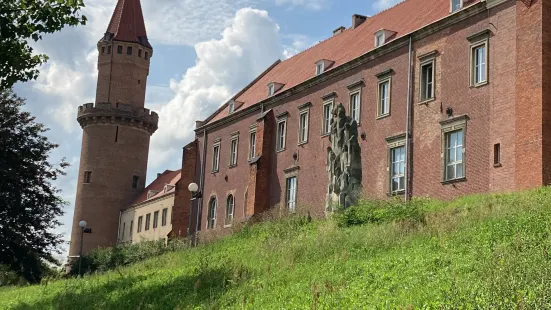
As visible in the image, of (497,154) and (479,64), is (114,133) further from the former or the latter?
(497,154)

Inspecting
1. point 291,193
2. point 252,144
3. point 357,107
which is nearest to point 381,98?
point 357,107

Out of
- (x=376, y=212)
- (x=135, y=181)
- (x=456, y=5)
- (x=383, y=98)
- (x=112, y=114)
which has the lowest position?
(x=376, y=212)

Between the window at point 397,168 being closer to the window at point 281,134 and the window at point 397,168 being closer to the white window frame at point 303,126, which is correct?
the white window frame at point 303,126

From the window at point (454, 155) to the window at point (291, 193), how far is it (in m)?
10.8

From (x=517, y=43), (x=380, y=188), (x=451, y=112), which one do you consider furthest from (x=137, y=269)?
(x=517, y=43)

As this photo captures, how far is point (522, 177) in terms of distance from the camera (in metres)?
23.7

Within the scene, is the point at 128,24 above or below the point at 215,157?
above

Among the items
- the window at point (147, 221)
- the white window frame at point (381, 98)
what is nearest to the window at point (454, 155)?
the white window frame at point (381, 98)

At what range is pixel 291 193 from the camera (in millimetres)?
37531

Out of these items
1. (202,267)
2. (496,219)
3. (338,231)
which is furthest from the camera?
(338,231)

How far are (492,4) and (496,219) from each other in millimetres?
11433

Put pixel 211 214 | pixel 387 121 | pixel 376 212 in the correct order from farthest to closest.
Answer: pixel 211 214, pixel 387 121, pixel 376 212

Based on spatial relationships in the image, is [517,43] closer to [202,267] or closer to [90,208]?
[202,267]

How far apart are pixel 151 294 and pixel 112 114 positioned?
41160mm
